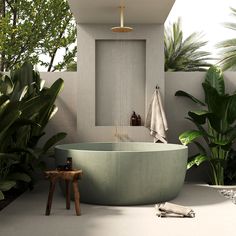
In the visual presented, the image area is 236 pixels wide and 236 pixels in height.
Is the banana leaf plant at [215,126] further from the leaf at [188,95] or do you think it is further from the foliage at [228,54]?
the foliage at [228,54]

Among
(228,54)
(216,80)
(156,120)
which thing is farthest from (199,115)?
(228,54)

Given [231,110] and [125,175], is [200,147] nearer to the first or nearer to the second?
[231,110]

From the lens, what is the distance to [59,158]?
4949 millimetres

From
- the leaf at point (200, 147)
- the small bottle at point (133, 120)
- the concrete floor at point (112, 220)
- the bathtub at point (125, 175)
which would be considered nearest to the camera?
the concrete floor at point (112, 220)

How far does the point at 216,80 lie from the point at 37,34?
27.7 ft

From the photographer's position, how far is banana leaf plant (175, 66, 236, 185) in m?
5.79

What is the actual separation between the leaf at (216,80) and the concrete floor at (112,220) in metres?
1.84

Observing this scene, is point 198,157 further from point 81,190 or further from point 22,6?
point 22,6

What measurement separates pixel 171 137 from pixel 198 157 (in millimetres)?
709

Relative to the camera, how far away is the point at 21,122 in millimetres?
4582

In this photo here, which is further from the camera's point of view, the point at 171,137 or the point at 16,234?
the point at 171,137

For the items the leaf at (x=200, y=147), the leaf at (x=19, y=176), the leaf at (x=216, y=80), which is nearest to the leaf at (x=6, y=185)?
the leaf at (x=19, y=176)

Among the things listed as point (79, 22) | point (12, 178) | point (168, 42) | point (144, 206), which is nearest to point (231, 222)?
point (144, 206)

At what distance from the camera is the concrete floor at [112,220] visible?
11.8ft
